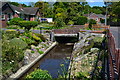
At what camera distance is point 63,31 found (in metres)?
17.3

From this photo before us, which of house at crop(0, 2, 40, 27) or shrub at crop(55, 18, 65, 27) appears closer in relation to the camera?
shrub at crop(55, 18, 65, 27)

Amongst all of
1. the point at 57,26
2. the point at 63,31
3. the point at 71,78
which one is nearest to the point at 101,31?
the point at 63,31

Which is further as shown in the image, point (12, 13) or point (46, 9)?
point (46, 9)

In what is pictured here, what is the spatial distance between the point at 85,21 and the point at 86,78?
19653 mm

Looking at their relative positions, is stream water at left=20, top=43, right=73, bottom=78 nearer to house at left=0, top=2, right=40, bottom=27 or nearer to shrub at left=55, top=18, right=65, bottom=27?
shrub at left=55, top=18, right=65, bottom=27

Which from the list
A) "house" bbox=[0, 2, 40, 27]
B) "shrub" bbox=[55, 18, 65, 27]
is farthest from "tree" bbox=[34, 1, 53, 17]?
"shrub" bbox=[55, 18, 65, 27]

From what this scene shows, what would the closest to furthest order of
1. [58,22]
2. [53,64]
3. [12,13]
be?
[53,64]
[58,22]
[12,13]

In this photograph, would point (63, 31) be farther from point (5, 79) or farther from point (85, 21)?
point (5, 79)

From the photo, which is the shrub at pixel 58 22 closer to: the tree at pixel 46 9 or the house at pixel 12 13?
the house at pixel 12 13

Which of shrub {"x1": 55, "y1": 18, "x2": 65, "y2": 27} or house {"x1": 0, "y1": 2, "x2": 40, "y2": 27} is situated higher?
house {"x1": 0, "y1": 2, "x2": 40, "y2": 27}

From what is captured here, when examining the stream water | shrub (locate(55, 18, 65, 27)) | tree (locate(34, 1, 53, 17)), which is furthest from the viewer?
tree (locate(34, 1, 53, 17))

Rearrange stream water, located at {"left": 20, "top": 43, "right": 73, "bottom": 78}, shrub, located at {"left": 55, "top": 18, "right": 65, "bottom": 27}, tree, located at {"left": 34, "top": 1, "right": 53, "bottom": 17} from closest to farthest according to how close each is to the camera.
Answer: stream water, located at {"left": 20, "top": 43, "right": 73, "bottom": 78} → shrub, located at {"left": 55, "top": 18, "right": 65, "bottom": 27} → tree, located at {"left": 34, "top": 1, "right": 53, "bottom": 17}

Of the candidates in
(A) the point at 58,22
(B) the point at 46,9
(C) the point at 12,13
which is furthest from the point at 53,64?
(B) the point at 46,9

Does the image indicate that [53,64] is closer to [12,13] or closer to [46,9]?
[12,13]
